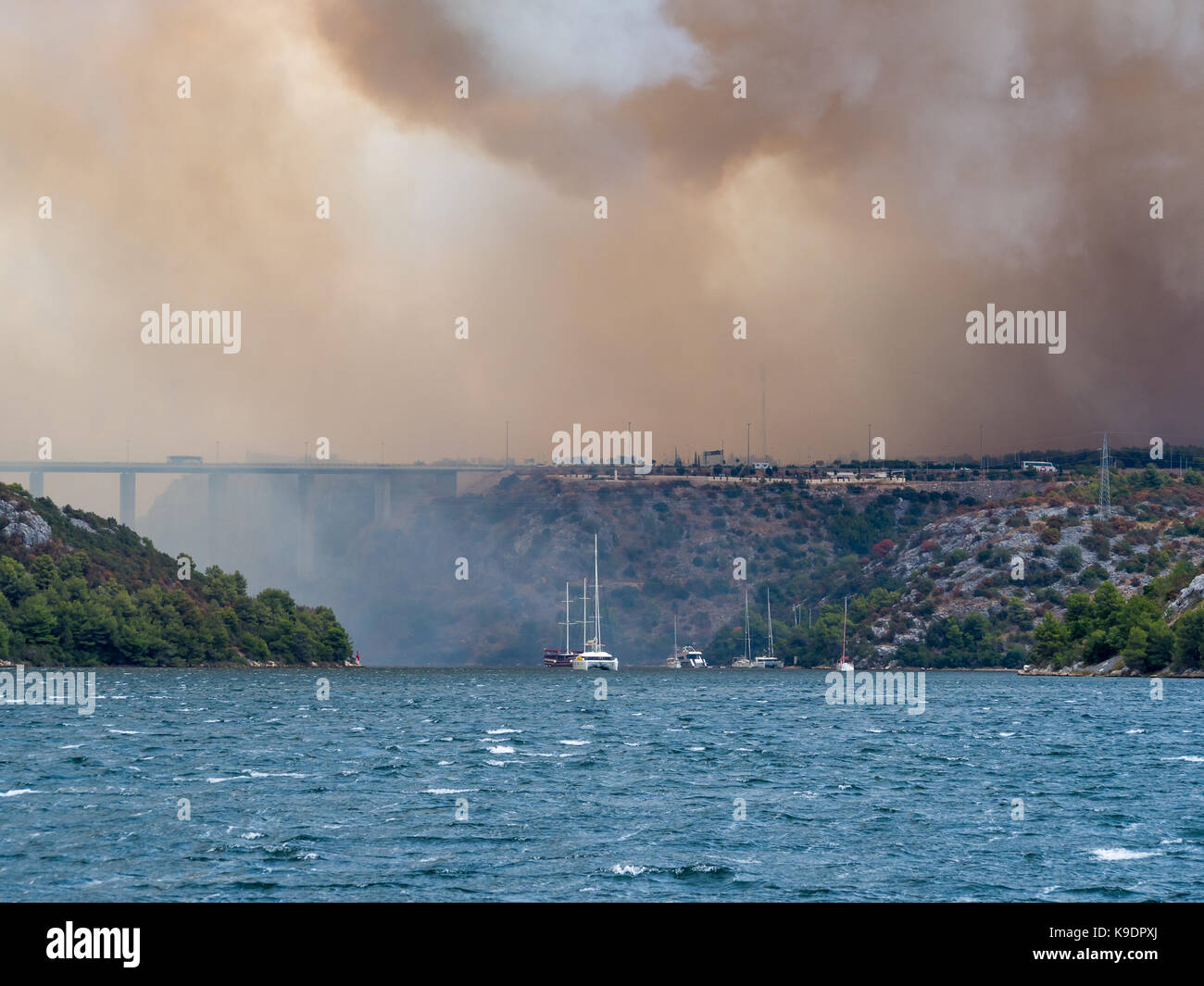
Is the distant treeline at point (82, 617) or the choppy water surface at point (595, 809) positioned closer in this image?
the choppy water surface at point (595, 809)

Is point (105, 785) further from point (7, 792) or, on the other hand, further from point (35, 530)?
point (35, 530)

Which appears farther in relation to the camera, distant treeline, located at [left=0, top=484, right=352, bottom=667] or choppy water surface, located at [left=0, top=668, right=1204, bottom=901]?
distant treeline, located at [left=0, top=484, right=352, bottom=667]

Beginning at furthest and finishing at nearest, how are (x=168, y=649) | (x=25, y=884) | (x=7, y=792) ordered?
1. (x=168, y=649)
2. (x=7, y=792)
3. (x=25, y=884)

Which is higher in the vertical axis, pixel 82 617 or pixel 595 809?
pixel 82 617

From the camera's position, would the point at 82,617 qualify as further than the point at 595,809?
Yes
